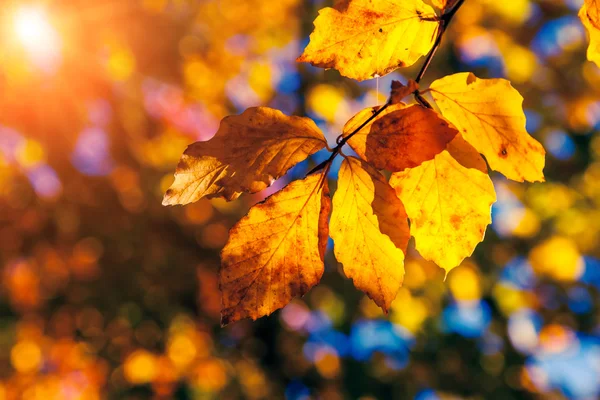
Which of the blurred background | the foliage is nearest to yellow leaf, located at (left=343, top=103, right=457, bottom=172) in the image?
the foliage

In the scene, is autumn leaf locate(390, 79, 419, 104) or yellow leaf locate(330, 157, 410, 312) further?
yellow leaf locate(330, 157, 410, 312)

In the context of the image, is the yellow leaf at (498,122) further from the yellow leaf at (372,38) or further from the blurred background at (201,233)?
the blurred background at (201,233)

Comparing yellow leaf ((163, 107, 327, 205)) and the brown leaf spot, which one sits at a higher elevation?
yellow leaf ((163, 107, 327, 205))

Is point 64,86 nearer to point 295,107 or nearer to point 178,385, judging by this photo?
point 295,107

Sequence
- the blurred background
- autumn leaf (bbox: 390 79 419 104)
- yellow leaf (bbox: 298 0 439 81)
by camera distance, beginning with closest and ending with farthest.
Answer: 1. autumn leaf (bbox: 390 79 419 104)
2. yellow leaf (bbox: 298 0 439 81)
3. the blurred background

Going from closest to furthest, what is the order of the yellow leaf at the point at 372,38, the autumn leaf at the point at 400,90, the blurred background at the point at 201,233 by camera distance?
1. the autumn leaf at the point at 400,90
2. the yellow leaf at the point at 372,38
3. the blurred background at the point at 201,233

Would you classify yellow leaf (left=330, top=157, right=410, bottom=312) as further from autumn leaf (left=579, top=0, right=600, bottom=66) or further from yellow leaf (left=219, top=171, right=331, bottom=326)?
autumn leaf (left=579, top=0, right=600, bottom=66)

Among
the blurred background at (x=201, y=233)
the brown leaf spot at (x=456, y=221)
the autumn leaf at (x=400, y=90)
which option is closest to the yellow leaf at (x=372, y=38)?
the autumn leaf at (x=400, y=90)
